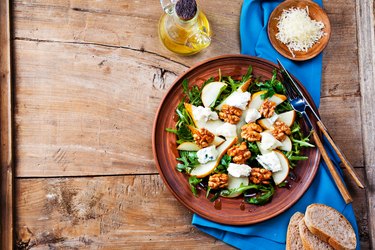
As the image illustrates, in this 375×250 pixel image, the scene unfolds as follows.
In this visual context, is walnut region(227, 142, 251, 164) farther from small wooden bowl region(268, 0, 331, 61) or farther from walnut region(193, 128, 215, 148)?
small wooden bowl region(268, 0, 331, 61)

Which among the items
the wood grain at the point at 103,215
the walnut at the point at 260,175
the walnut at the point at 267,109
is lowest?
the wood grain at the point at 103,215

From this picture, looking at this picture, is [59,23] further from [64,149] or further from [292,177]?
[292,177]

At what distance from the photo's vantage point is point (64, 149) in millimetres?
2309

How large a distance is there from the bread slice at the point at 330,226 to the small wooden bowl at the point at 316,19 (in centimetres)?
73

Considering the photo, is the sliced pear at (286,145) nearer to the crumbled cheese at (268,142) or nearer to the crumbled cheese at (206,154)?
the crumbled cheese at (268,142)

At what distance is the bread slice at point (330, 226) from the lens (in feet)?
7.29

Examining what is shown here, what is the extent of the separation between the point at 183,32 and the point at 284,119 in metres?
0.64

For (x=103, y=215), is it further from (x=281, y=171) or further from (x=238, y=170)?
(x=281, y=171)

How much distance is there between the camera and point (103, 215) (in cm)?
232

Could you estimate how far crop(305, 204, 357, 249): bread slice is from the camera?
2.22 metres

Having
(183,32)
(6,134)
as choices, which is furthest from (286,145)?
(6,134)

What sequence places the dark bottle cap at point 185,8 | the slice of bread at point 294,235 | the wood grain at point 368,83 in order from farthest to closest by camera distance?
the wood grain at point 368,83
the slice of bread at point 294,235
the dark bottle cap at point 185,8

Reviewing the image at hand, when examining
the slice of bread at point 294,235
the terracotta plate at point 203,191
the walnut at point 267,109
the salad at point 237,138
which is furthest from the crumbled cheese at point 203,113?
the slice of bread at point 294,235

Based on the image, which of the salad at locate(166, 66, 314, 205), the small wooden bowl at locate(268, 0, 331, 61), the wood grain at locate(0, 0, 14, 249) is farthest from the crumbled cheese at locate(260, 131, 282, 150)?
the wood grain at locate(0, 0, 14, 249)
